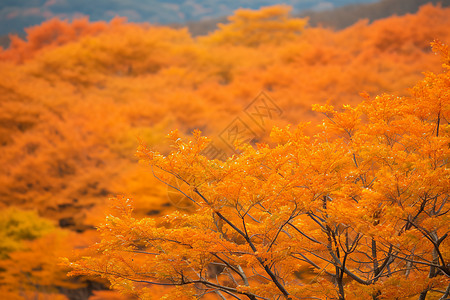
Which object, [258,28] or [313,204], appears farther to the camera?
[258,28]

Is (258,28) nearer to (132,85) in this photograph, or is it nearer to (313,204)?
(132,85)

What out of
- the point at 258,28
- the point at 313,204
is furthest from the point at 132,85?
the point at 313,204

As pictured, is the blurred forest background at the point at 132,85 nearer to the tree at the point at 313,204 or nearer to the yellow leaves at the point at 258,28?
the yellow leaves at the point at 258,28

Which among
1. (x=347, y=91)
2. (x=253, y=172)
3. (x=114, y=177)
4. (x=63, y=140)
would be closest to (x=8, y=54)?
(x=63, y=140)

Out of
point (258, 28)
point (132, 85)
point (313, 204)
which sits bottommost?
point (313, 204)

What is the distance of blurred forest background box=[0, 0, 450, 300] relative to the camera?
11.2m

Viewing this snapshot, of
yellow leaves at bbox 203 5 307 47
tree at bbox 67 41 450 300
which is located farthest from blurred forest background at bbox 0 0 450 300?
tree at bbox 67 41 450 300

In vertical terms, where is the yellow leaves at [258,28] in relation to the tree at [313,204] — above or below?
above

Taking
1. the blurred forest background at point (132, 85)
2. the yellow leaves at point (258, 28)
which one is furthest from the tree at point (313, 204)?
the yellow leaves at point (258, 28)

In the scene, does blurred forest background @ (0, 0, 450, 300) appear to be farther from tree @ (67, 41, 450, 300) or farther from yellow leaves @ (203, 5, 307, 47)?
tree @ (67, 41, 450, 300)

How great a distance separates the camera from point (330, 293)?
424 cm

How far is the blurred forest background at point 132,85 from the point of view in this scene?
11.2 m

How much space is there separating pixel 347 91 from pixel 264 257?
550 inches

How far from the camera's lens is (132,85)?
65.7 ft
